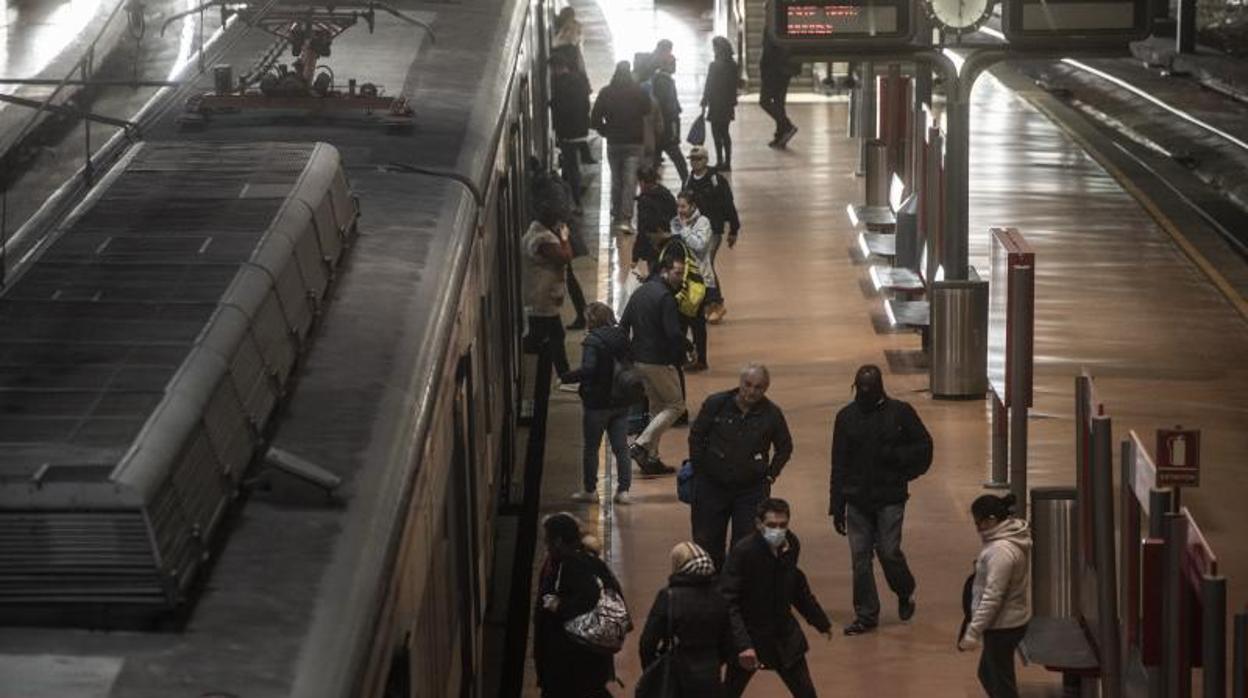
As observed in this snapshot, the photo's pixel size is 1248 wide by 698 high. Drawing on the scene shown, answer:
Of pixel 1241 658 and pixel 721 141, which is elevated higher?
pixel 1241 658

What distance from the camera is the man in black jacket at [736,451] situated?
14.3 metres

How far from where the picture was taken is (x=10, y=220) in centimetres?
2666

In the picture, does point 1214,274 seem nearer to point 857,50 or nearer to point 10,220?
point 857,50

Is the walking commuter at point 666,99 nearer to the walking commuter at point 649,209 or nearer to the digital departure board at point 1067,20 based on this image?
the walking commuter at point 649,209

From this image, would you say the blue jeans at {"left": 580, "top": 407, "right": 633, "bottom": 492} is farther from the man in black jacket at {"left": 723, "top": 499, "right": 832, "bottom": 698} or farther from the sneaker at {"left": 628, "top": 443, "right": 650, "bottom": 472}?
the man in black jacket at {"left": 723, "top": 499, "right": 832, "bottom": 698}

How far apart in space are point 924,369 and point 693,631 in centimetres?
925

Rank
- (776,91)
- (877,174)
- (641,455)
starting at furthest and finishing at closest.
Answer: (776,91), (877,174), (641,455)

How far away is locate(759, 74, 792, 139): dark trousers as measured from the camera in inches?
1287

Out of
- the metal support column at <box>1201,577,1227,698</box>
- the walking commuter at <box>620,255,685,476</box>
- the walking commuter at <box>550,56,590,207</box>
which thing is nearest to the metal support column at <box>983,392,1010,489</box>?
the walking commuter at <box>620,255,685,476</box>

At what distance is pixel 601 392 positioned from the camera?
16.8m

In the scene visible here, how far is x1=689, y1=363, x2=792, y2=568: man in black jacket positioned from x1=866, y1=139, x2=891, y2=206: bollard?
38.6ft

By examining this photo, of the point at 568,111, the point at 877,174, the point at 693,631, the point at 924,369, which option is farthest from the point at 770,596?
the point at 568,111

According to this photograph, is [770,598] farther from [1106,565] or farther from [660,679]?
[1106,565]

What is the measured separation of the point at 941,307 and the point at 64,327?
11690mm
